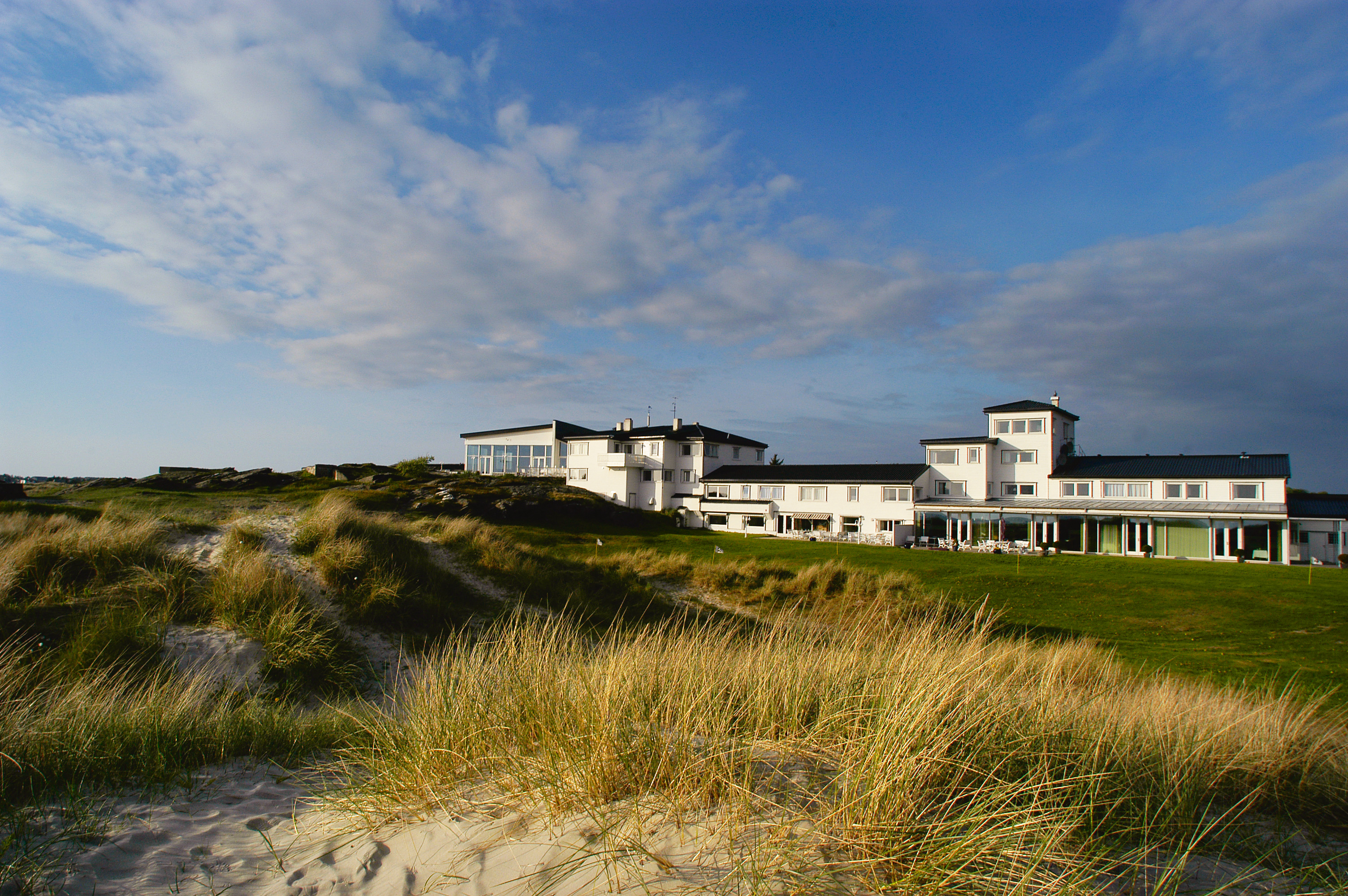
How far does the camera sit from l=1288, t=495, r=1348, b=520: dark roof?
113 feet

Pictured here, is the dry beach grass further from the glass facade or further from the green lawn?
the glass facade

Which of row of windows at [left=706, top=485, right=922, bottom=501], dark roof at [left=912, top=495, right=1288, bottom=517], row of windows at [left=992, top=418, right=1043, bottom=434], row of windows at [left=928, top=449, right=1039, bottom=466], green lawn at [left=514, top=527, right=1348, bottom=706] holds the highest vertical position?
row of windows at [left=992, top=418, right=1043, bottom=434]

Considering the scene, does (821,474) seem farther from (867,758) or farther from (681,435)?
(867,758)

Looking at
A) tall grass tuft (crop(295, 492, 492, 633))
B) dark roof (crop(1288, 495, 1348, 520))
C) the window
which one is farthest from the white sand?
the window

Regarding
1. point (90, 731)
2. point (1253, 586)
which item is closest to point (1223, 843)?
point (90, 731)

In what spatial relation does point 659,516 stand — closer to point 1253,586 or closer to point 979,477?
point 979,477

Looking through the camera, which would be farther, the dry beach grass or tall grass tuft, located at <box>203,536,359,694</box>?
tall grass tuft, located at <box>203,536,359,694</box>

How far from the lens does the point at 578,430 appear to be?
211ft

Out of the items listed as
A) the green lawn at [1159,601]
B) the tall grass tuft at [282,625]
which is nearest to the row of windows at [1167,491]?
the green lawn at [1159,601]

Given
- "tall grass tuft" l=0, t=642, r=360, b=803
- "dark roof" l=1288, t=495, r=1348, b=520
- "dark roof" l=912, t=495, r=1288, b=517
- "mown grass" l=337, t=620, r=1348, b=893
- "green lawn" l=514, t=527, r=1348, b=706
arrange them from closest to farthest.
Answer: "mown grass" l=337, t=620, r=1348, b=893 → "tall grass tuft" l=0, t=642, r=360, b=803 → "green lawn" l=514, t=527, r=1348, b=706 → "dark roof" l=1288, t=495, r=1348, b=520 → "dark roof" l=912, t=495, r=1288, b=517

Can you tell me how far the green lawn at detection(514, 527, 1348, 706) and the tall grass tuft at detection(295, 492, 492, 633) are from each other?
10128mm

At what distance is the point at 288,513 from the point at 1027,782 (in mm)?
18587

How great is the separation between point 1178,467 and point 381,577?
46473 mm

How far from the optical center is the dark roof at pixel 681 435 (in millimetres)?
55219
